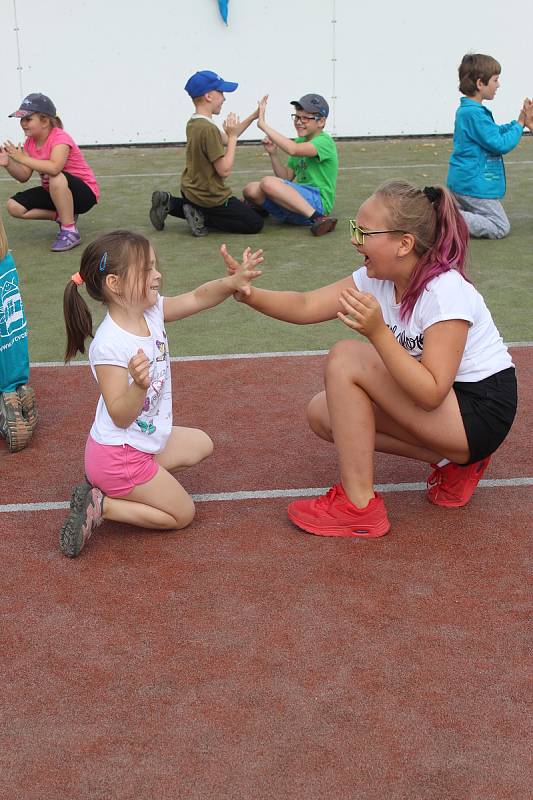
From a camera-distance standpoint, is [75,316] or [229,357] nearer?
[75,316]

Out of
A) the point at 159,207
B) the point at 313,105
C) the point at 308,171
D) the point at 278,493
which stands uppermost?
the point at 313,105

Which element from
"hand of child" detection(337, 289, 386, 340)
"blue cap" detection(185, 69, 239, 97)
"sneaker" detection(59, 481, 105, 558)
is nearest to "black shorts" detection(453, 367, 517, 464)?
"hand of child" detection(337, 289, 386, 340)

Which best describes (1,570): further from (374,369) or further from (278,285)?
(278,285)

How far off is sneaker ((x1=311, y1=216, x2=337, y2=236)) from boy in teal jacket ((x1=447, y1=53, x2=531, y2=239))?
1.10 meters

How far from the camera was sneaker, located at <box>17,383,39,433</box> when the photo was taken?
4770mm

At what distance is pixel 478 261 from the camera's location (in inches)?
307

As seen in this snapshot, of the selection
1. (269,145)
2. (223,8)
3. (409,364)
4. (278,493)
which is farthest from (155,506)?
(223,8)

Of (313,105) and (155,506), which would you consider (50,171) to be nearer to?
(313,105)

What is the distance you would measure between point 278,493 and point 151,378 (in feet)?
2.63

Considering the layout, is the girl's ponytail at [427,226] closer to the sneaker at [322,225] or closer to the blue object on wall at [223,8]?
the sneaker at [322,225]

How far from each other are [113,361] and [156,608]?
92cm

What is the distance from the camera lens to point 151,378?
3766 mm

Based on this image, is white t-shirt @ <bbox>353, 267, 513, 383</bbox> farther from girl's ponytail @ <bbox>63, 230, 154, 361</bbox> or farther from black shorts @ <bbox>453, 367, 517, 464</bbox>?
girl's ponytail @ <bbox>63, 230, 154, 361</bbox>

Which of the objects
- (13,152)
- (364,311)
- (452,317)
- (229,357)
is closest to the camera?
(364,311)
